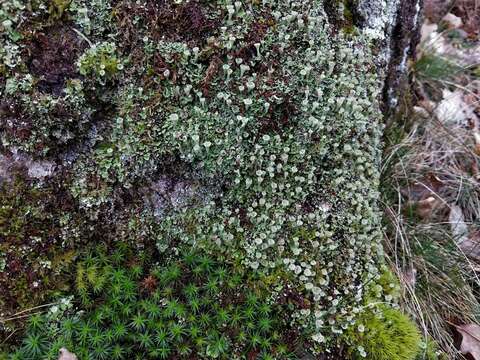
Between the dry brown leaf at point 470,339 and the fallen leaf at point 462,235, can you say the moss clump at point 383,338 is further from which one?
the fallen leaf at point 462,235

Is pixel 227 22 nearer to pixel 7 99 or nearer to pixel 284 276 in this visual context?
pixel 7 99

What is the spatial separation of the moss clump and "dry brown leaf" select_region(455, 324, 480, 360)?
69 cm

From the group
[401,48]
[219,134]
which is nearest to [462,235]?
[401,48]

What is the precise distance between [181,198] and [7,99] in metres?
1.14

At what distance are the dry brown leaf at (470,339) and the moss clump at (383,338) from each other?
694mm

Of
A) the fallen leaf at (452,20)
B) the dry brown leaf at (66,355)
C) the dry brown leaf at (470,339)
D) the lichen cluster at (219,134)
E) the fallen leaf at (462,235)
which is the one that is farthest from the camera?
the fallen leaf at (452,20)

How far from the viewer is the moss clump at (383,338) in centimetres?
272

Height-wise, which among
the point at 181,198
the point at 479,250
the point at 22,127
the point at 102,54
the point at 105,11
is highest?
the point at 105,11

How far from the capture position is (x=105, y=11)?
267 cm

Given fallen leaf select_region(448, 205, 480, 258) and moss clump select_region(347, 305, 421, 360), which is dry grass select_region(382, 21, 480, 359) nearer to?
fallen leaf select_region(448, 205, 480, 258)

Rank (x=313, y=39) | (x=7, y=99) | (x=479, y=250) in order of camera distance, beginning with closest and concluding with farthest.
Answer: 1. (x=7, y=99)
2. (x=313, y=39)
3. (x=479, y=250)

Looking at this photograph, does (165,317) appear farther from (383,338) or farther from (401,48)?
(401,48)

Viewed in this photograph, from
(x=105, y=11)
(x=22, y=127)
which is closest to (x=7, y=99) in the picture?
(x=22, y=127)

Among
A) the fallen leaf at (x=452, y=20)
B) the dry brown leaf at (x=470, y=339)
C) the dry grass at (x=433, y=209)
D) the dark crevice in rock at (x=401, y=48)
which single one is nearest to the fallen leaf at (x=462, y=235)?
the dry grass at (x=433, y=209)
